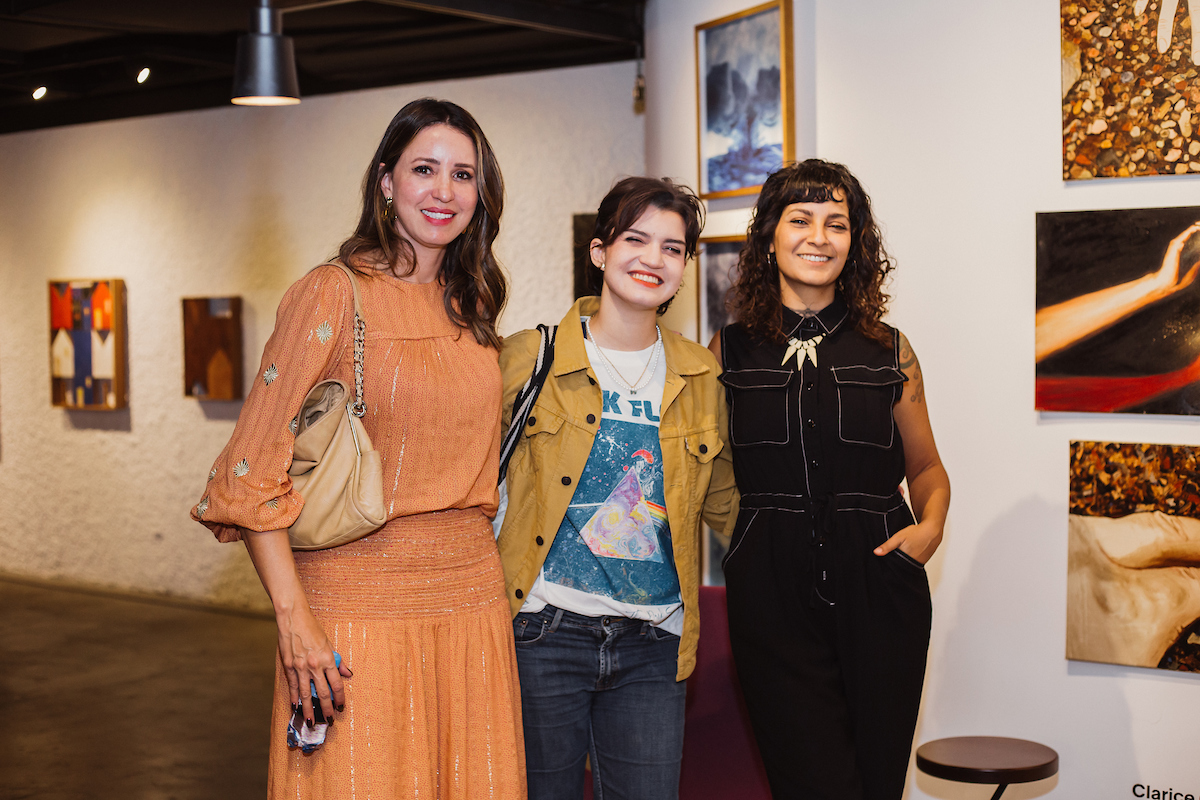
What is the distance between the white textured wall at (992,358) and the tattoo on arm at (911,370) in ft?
3.03

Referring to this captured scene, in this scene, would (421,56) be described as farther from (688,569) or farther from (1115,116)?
(688,569)

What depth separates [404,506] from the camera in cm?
196

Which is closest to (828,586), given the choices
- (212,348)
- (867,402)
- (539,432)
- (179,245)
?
(867,402)

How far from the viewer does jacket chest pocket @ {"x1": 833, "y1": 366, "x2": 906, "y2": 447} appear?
7.87ft

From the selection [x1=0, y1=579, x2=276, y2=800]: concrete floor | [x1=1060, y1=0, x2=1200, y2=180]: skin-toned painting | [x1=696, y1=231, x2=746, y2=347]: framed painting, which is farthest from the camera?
[x1=0, y1=579, x2=276, y2=800]: concrete floor

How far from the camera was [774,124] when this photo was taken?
3.82 m

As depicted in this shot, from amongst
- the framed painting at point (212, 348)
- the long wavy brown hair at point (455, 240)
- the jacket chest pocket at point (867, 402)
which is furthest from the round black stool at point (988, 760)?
the framed painting at point (212, 348)

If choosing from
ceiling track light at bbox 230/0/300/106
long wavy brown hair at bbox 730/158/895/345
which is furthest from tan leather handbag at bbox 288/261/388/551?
ceiling track light at bbox 230/0/300/106

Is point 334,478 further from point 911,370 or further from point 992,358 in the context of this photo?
point 992,358

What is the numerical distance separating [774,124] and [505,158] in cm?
250

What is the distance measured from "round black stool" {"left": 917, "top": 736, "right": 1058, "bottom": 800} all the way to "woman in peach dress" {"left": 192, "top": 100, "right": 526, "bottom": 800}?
1408 millimetres

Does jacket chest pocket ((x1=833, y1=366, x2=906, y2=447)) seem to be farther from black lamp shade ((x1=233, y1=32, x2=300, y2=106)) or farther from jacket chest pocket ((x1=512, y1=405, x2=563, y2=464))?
black lamp shade ((x1=233, y1=32, x2=300, y2=106))

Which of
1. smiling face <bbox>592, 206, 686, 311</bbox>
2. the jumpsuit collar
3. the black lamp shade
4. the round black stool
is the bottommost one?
the round black stool

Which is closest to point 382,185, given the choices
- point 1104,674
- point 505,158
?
point 1104,674
